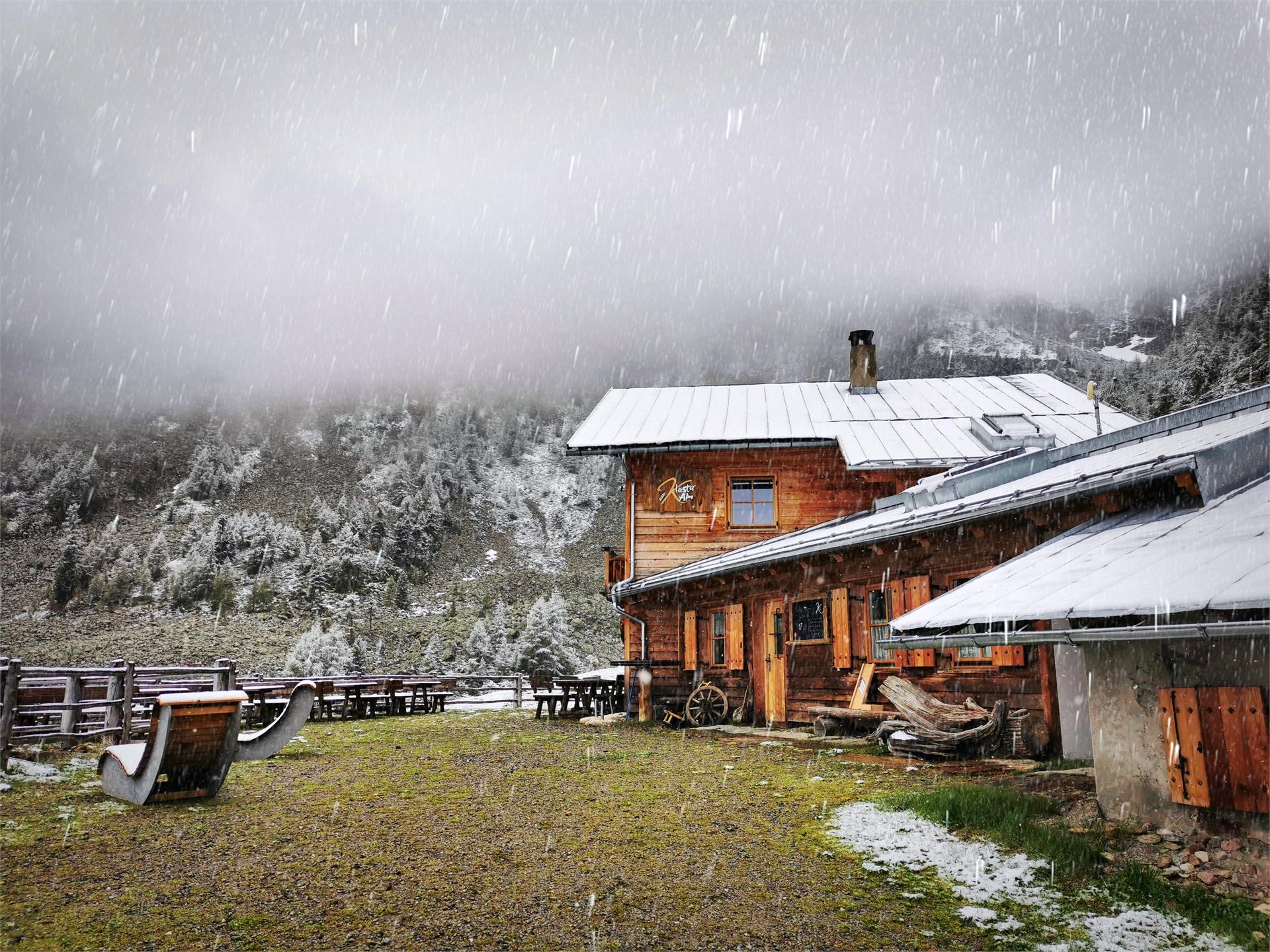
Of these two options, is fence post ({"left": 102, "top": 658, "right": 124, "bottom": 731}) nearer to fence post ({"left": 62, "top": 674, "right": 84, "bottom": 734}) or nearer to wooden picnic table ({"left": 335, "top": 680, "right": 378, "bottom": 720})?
fence post ({"left": 62, "top": 674, "right": 84, "bottom": 734})

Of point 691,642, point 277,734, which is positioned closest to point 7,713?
point 277,734

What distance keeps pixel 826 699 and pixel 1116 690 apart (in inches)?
301

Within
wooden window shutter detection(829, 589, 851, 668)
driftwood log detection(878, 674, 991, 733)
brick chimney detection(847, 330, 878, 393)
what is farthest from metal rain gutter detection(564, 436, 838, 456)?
driftwood log detection(878, 674, 991, 733)

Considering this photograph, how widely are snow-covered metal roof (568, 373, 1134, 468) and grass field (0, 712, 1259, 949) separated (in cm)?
980

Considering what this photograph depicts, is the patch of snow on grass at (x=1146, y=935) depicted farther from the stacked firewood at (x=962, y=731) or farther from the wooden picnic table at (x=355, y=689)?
the wooden picnic table at (x=355, y=689)

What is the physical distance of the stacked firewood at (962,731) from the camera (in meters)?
9.45

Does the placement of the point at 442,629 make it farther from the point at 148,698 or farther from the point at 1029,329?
the point at 1029,329

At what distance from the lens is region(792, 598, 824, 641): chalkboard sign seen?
13.4 metres

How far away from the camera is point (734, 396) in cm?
2248

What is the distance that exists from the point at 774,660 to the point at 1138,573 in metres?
9.38

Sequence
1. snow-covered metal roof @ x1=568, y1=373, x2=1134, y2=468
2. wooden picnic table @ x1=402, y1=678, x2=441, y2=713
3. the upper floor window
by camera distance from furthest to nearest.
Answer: wooden picnic table @ x1=402, y1=678, x2=441, y2=713, the upper floor window, snow-covered metal roof @ x1=568, y1=373, x2=1134, y2=468

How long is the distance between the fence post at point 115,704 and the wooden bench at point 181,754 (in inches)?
172

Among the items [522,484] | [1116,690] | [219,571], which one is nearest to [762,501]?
[1116,690]

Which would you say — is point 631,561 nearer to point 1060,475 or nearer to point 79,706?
point 1060,475
